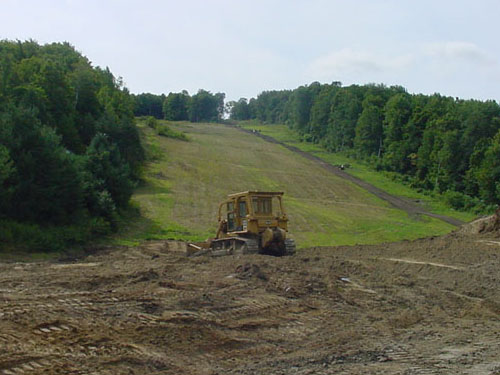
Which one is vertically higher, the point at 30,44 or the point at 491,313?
the point at 30,44

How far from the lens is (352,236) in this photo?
121 ft

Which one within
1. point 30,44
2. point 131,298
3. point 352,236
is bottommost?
point 352,236

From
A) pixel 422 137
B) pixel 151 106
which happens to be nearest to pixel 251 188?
pixel 422 137

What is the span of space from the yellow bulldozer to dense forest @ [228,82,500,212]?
1396 inches

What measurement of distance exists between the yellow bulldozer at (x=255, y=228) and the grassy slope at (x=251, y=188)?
9541mm

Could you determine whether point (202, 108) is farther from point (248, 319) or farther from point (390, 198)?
point (248, 319)

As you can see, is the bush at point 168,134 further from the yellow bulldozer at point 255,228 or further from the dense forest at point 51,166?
the yellow bulldozer at point 255,228

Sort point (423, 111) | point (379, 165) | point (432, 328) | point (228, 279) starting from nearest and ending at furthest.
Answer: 1. point (432, 328)
2. point (228, 279)
3. point (423, 111)
4. point (379, 165)

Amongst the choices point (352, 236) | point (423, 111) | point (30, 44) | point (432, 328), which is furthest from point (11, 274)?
point (423, 111)

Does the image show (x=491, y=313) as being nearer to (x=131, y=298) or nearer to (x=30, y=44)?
(x=131, y=298)

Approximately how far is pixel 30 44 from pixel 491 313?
54868mm

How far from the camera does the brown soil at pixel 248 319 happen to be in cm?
859

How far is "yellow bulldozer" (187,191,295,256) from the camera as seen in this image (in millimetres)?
21484

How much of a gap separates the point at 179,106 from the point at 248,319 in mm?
129956
